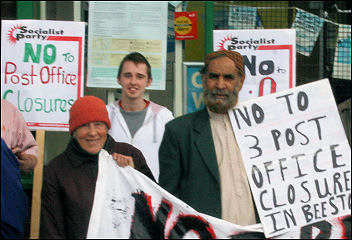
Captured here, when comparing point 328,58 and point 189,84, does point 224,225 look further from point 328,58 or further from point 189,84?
point 328,58

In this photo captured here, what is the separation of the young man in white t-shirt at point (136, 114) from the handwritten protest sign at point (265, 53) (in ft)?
3.16

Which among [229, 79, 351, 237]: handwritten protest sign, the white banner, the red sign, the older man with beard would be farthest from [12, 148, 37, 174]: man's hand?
the red sign

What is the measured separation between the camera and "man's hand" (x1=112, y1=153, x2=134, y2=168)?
389 centimetres

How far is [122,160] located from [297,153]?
1.10m

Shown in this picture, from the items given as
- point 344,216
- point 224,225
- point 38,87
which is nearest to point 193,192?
point 224,225

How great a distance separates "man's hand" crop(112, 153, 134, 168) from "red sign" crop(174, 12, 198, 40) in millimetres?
2503

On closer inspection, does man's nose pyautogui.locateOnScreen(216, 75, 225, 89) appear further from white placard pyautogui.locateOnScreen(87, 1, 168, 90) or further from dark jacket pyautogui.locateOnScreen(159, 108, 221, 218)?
white placard pyautogui.locateOnScreen(87, 1, 168, 90)

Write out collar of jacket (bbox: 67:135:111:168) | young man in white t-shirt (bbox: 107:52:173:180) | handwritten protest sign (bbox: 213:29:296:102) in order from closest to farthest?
collar of jacket (bbox: 67:135:111:168)
young man in white t-shirt (bbox: 107:52:173:180)
handwritten protest sign (bbox: 213:29:296:102)

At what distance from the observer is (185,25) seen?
6215 mm

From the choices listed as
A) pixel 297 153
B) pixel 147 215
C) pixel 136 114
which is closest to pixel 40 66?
pixel 136 114

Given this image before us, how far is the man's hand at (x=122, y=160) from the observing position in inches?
153

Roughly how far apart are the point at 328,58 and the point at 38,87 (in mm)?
2903

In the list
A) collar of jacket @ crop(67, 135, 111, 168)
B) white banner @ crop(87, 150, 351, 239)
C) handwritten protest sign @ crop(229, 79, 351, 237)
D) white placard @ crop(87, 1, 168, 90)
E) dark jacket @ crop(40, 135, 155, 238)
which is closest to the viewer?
dark jacket @ crop(40, 135, 155, 238)

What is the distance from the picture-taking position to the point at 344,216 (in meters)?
4.07
